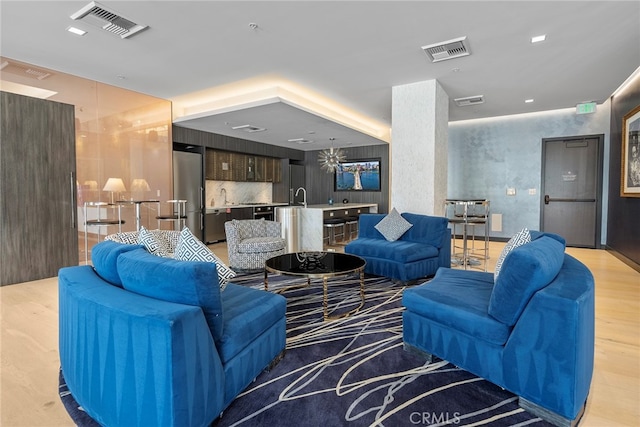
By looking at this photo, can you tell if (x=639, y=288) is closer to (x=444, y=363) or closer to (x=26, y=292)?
(x=444, y=363)

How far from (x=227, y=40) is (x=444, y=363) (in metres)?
3.68

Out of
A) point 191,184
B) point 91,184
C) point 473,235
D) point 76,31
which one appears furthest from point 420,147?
point 91,184

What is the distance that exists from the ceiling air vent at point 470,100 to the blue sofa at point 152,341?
5.38 meters

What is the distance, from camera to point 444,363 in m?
2.21

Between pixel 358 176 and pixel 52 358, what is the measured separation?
8.07m

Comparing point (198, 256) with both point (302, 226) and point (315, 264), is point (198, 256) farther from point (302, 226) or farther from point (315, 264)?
point (302, 226)

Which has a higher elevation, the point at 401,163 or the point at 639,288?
the point at 401,163

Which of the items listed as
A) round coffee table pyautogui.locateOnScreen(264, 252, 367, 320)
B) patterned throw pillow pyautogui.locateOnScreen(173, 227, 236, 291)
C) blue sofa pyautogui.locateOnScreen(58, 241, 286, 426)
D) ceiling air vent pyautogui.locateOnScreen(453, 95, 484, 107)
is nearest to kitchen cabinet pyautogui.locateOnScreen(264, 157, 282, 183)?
ceiling air vent pyautogui.locateOnScreen(453, 95, 484, 107)

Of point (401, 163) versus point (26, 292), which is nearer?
point (26, 292)

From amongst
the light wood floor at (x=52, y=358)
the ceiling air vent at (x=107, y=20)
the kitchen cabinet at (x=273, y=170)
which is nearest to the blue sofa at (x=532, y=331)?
the light wood floor at (x=52, y=358)

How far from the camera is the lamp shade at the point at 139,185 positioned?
570 cm

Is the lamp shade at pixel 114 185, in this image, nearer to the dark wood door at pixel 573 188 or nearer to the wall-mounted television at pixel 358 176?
the wall-mounted television at pixel 358 176

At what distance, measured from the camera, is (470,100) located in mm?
5766

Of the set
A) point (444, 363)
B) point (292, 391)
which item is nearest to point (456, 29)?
point (444, 363)
